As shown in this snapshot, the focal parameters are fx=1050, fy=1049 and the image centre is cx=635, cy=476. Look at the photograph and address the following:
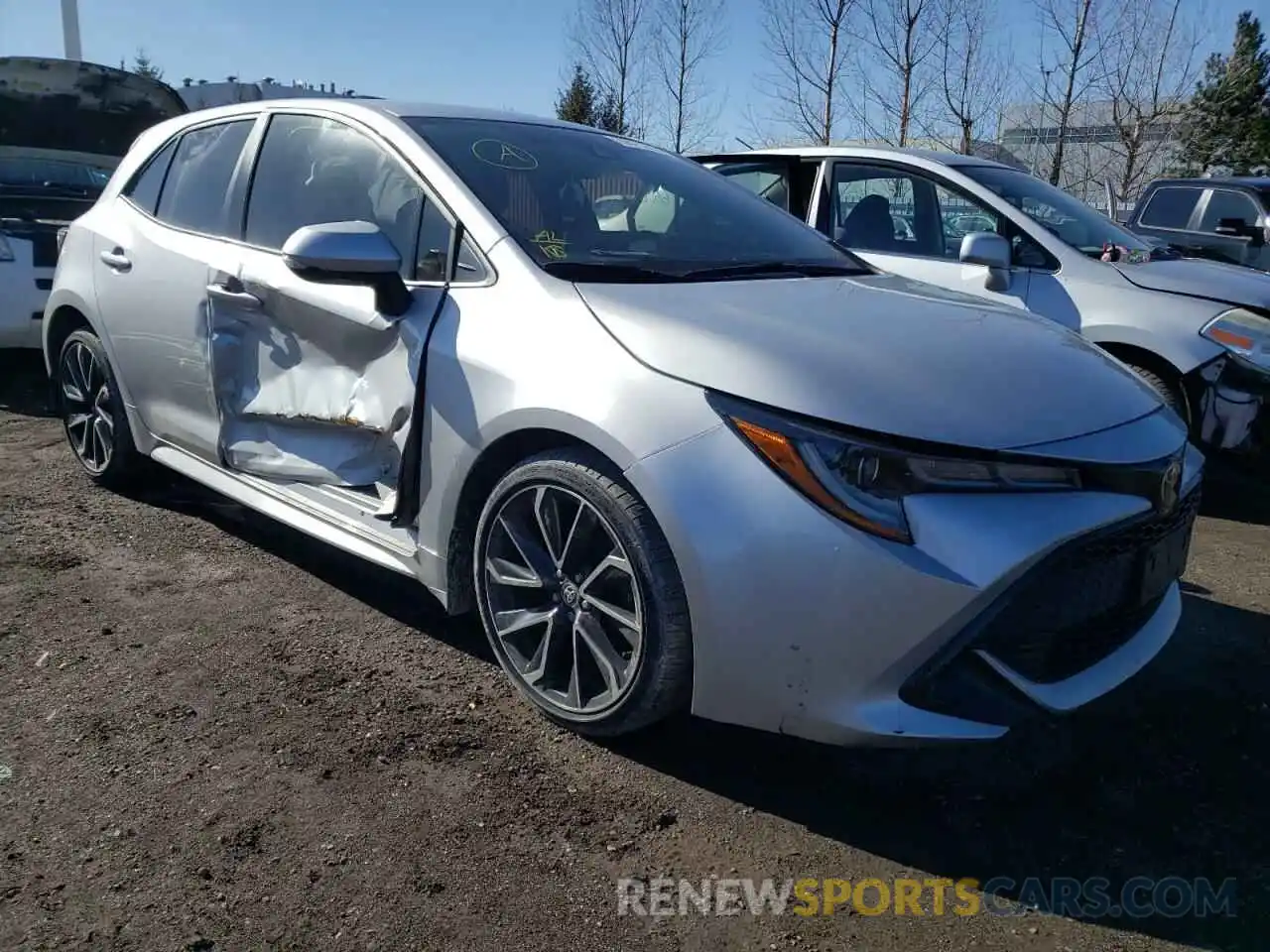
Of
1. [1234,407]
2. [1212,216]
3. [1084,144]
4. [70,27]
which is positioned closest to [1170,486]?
[1234,407]

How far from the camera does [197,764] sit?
257 centimetres

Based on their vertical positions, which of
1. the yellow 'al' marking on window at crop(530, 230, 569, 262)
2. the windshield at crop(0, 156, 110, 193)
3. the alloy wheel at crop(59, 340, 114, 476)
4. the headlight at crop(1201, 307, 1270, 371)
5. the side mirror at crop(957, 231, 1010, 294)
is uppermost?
the yellow 'al' marking on window at crop(530, 230, 569, 262)

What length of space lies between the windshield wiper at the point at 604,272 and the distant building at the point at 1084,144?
53.7ft

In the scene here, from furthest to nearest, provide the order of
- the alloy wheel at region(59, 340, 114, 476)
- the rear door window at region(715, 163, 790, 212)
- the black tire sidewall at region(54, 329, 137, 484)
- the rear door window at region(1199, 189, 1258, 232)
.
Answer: the rear door window at region(1199, 189, 1258, 232), the rear door window at region(715, 163, 790, 212), the alloy wheel at region(59, 340, 114, 476), the black tire sidewall at region(54, 329, 137, 484)

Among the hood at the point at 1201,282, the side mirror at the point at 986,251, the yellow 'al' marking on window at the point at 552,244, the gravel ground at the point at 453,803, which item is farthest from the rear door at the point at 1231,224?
the yellow 'al' marking on window at the point at 552,244

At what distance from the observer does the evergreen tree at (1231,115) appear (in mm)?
20641

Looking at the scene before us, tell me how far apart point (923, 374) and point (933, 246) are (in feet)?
11.9

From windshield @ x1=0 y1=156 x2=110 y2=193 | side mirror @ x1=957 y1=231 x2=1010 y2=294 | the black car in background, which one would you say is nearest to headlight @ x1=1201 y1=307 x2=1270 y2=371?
side mirror @ x1=957 y1=231 x2=1010 y2=294

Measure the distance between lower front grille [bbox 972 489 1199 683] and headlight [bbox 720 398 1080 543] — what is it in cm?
21

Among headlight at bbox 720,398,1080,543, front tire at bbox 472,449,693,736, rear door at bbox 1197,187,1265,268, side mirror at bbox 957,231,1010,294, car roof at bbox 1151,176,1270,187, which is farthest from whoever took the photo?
car roof at bbox 1151,176,1270,187

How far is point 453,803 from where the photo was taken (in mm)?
2447

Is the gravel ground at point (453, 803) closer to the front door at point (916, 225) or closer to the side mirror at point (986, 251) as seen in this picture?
the side mirror at point (986, 251)

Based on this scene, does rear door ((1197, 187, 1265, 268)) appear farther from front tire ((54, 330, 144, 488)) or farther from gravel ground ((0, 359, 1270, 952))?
front tire ((54, 330, 144, 488))

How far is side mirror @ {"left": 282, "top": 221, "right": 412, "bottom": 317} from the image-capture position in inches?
110
